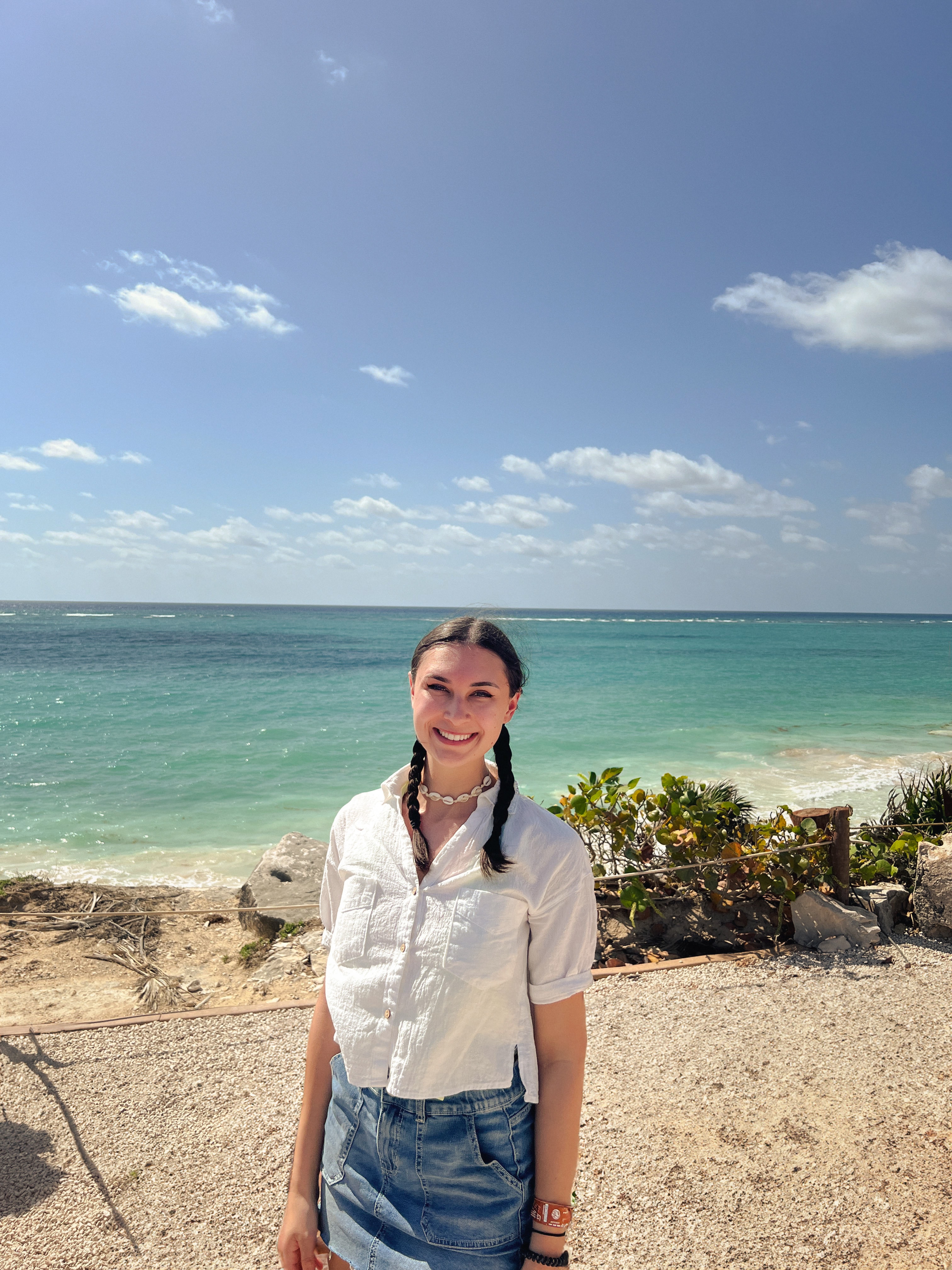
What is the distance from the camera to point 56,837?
31.3 ft

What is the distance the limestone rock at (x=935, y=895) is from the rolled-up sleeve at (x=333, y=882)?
15.4 feet

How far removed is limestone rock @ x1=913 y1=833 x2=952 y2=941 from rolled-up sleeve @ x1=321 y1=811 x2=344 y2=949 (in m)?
4.69

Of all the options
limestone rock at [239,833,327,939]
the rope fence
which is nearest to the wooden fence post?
the rope fence

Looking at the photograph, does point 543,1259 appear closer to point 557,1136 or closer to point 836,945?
point 557,1136

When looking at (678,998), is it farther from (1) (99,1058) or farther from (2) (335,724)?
(2) (335,724)

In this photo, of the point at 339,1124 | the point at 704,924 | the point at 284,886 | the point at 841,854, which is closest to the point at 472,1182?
the point at 339,1124

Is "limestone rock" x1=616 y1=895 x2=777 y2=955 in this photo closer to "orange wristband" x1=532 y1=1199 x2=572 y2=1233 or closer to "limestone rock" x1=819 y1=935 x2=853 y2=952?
"limestone rock" x1=819 y1=935 x2=853 y2=952

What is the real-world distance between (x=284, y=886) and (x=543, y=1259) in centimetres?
532

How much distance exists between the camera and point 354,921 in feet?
5.31

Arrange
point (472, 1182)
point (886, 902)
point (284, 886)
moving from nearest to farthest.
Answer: point (472, 1182) → point (886, 902) → point (284, 886)

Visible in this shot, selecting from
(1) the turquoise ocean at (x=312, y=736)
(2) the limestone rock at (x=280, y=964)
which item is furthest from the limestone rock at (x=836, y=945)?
(2) the limestone rock at (x=280, y=964)

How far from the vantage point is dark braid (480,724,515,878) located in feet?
4.94

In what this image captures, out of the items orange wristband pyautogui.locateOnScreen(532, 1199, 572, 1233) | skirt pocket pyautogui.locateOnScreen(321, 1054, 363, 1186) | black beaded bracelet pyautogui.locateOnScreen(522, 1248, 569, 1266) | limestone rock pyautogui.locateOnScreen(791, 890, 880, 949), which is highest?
skirt pocket pyautogui.locateOnScreen(321, 1054, 363, 1186)

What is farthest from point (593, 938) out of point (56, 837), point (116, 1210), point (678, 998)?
point (56, 837)
